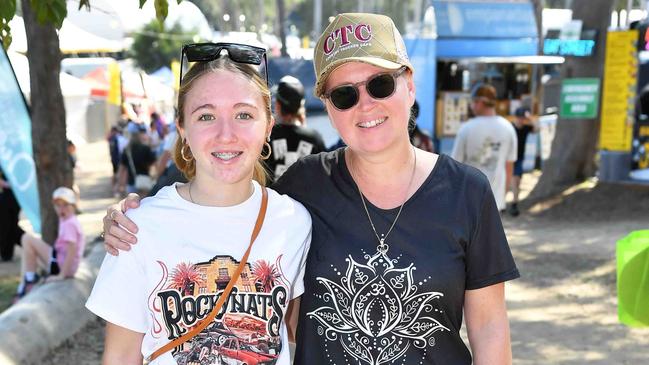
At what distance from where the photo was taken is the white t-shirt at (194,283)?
2158 millimetres

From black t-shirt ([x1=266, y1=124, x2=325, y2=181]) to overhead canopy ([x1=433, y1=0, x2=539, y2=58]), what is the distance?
1195 cm

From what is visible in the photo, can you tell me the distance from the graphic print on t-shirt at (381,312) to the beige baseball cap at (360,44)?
1.77 ft

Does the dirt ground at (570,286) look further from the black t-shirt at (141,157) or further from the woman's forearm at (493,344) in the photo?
the woman's forearm at (493,344)

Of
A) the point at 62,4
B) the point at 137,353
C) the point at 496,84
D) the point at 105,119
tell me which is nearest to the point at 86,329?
the point at 62,4

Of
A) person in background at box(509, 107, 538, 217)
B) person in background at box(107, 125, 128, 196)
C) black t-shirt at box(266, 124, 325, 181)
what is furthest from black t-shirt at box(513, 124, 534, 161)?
black t-shirt at box(266, 124, 325, 181)

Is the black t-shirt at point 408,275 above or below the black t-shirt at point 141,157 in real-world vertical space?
above

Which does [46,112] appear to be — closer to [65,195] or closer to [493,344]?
[65,195]

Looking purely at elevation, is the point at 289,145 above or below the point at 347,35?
below

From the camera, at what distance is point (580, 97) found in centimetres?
1305

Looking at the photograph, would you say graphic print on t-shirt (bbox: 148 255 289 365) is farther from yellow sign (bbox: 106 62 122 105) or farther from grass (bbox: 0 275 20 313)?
yellow sign (bbox: 106 62 122 105)

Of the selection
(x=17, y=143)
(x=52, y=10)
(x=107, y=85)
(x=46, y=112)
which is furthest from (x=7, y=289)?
(x=107, y=85)

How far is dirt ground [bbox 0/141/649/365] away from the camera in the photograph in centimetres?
628

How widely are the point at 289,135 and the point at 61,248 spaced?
114 inches

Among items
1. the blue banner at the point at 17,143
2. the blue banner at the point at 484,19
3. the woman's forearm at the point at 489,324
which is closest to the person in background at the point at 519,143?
the blue banner at the point at 484,19
